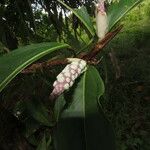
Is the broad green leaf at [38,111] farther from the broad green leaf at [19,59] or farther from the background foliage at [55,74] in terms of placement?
the broad green leaf at [19,59]

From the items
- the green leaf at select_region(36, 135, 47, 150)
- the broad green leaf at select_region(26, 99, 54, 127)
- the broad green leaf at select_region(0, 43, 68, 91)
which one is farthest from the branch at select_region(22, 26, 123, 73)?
the green leaf at select_region(36, 135, 47, 150)

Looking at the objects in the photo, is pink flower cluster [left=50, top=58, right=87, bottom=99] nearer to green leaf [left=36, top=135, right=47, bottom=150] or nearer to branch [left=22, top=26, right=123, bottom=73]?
branch [left=22, top=26, right=123, bottom=73]

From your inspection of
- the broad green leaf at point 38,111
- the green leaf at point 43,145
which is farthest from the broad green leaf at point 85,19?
the green leaf at point 43,145

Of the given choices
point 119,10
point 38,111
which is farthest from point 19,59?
point 38,111

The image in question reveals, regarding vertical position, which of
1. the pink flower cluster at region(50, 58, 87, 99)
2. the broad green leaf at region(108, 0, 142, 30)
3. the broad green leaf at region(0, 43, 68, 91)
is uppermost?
the broad green leaf at region(108, 0, 142, 30)

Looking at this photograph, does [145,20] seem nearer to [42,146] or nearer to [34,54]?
[42,146]

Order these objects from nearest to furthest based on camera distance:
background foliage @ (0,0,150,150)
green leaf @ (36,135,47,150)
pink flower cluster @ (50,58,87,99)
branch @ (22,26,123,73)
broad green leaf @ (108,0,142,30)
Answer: pink flower cluster @ (50,58,87,99), branch @ (22,26,123,73), broad green leaf @ (108,0,142,30), background foliage @ (0,0,150,150), green leaf @ (36,135,47,150)

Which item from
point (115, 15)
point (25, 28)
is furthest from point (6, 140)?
point (25, 28)
